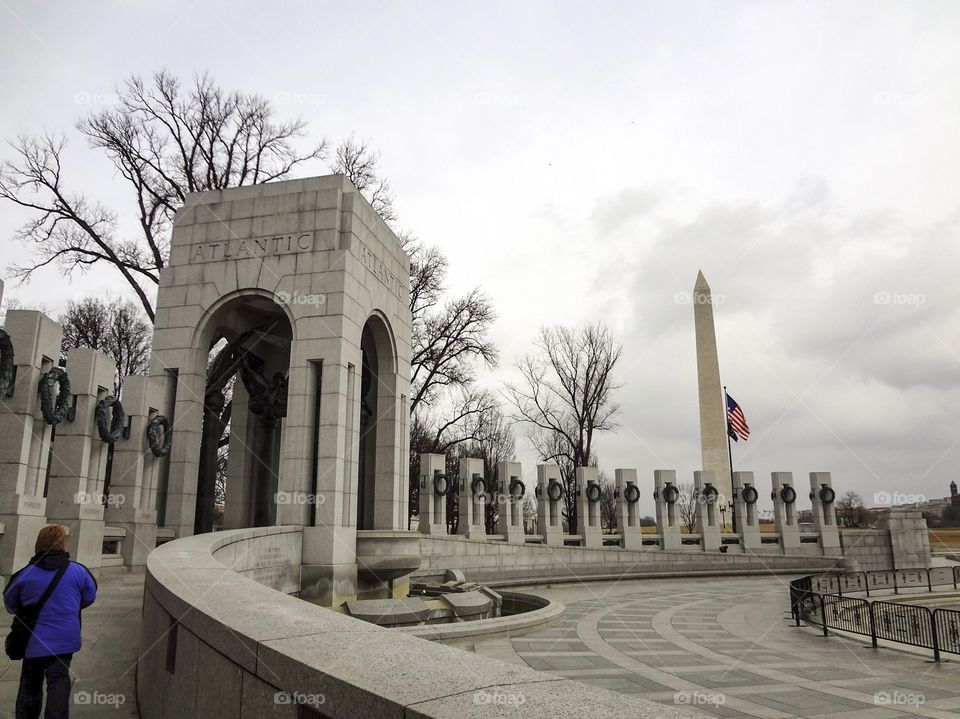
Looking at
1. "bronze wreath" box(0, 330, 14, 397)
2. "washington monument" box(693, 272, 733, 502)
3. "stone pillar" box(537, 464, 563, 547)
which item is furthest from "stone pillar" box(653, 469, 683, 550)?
"bronze wreath" box(0, 330, 14, 397)

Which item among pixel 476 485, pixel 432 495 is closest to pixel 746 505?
pixel 476 485

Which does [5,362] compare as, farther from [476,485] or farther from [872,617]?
[476,485]

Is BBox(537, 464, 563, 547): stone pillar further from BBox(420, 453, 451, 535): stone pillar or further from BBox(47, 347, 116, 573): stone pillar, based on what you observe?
BBox(47, 347, 116, 573): stone pillar

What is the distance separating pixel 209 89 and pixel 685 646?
87.0 feet

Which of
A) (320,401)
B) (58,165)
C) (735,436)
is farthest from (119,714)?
(735,436)

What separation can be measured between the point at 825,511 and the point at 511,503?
53.0 feet

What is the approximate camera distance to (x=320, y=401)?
16.4 m

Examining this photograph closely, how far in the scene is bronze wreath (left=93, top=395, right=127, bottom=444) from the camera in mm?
12531

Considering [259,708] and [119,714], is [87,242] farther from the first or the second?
[259,708]

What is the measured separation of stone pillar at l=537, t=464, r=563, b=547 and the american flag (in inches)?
479

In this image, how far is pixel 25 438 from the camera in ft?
34.3

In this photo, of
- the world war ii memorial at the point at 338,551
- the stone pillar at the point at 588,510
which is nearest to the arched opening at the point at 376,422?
the world war ii memorial at the point at 338,551

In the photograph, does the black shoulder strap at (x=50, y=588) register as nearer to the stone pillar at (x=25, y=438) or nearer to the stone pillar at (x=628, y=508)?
the stone pillar at (x=25, y=438)

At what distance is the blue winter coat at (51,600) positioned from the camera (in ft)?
16.1
